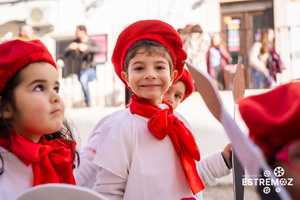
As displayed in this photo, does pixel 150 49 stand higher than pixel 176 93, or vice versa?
pixel 150 49

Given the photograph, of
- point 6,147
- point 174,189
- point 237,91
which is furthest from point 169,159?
point 6,147

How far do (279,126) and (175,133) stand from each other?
786mm

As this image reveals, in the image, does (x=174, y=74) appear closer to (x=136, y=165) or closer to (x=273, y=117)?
(x=136, y=165)

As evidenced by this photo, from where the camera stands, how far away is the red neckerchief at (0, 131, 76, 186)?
3.76ft

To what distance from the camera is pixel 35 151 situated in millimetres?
1160

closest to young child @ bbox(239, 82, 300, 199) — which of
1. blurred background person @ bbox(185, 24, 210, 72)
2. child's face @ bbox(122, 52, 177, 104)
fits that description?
child's face @ bbox(122, 52, 177, 104)

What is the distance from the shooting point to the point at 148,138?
1422 mm

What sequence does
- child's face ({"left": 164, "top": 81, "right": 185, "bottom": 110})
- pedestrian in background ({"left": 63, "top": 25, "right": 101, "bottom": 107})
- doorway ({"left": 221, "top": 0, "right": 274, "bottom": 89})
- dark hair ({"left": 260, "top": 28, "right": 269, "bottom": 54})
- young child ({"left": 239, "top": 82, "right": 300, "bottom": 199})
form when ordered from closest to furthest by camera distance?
1. young child ({"left": 239, "top": 82, "right": 300, "bottom": 199})
2. child's face ({"left": 164, "top": 81, "right": 185, "bottom": 110})
3. pedestrian in background ({"left": 63, "top": 25, "right": 101, "bottom": 107})
4. dark hair ({"left": 260, "top": 28, "right": 269, "bottom": 54})
5. doorway ({"left": 221, "top": 0, "right": 274, "bottom": 89})

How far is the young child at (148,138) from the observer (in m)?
1.37

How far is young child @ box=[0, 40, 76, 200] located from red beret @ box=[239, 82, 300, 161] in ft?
2.04

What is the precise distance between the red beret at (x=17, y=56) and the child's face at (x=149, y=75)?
33cm

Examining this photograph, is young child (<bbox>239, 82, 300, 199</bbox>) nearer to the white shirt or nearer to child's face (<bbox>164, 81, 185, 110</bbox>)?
the white shirt

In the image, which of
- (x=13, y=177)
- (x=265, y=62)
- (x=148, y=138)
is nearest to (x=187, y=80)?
(x=148, y=138)

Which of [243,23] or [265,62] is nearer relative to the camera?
[265,62]
